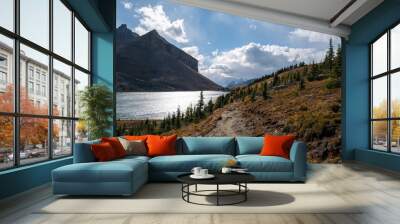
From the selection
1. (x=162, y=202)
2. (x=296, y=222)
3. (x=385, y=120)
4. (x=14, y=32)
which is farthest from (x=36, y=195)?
(x=385, y=120)

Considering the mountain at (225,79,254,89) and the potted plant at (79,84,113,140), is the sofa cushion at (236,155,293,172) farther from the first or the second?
the mountain at (225,79,254,89)

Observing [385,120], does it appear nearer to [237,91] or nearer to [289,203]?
[237,91]

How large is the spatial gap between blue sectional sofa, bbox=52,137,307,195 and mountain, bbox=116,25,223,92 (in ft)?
13.7

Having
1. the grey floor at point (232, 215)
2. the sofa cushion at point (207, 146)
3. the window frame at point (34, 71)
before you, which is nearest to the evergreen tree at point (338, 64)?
the sofa cushion at point (207, 146)

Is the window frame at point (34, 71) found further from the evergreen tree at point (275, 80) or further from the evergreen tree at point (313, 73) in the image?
the evergreen tree at point (313, 73)

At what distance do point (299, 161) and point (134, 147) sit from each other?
2907 millimetres

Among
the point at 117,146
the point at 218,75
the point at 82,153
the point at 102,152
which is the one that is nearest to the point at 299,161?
the point at 117,146

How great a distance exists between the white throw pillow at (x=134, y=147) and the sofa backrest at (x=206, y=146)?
691 mm

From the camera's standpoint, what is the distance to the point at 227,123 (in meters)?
10.9

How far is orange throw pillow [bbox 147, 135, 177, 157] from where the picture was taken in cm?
680

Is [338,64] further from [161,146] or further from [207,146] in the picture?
[161,146]

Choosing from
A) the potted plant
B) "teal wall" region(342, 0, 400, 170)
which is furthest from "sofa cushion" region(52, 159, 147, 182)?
"teal wall" region(342, 0, 400, 170)

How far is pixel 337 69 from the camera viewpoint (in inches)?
407

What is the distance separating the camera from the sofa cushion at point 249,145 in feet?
22.7
